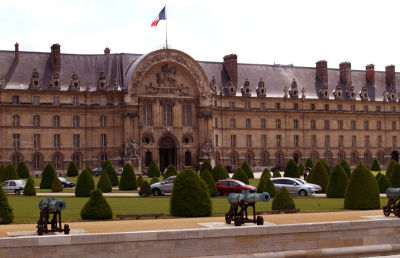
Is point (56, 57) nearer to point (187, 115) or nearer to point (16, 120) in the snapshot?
point (16, 120)

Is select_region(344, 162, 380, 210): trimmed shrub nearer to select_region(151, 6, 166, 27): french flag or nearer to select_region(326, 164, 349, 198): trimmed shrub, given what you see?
select_region(326, 164, 349, 198): trimmed shrub

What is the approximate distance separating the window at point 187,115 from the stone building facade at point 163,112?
122mm

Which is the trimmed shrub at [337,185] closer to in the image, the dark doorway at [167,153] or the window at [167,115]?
the window at [167,115]

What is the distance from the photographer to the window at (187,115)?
265ft

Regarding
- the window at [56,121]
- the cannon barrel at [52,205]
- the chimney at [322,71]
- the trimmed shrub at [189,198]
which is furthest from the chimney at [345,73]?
the cannon barrel at [52,205]

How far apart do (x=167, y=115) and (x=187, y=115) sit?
2.66 m

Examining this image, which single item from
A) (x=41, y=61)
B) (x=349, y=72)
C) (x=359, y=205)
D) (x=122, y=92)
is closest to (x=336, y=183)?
(x=359, y=205)

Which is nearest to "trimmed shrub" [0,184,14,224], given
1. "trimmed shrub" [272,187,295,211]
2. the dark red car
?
"trimmed shrub" [272,187,295,211]

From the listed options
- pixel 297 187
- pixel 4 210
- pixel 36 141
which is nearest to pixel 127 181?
pixel 297 187

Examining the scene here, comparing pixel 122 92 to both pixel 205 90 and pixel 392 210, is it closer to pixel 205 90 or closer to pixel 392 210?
pixel 205 90

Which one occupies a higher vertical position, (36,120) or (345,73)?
(345,73)

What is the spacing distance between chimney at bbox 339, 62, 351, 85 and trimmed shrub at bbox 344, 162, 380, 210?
215ft

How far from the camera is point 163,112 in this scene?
7944cm


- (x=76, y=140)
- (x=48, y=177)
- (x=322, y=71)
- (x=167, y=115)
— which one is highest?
(x=322, y=71)
